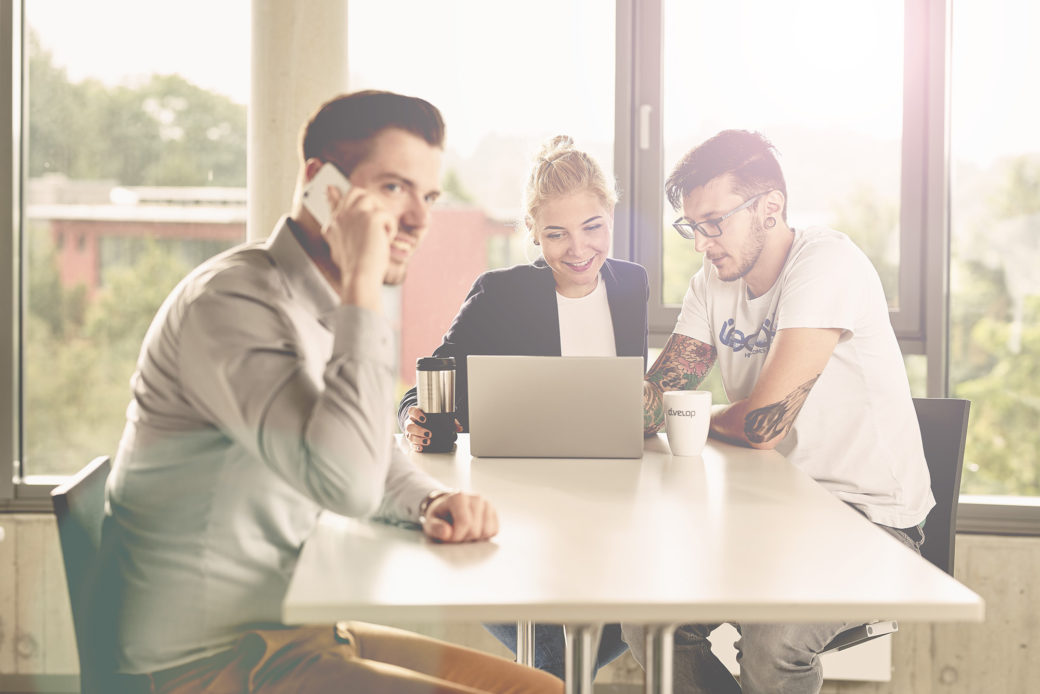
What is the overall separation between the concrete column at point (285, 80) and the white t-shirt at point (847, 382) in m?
1.58

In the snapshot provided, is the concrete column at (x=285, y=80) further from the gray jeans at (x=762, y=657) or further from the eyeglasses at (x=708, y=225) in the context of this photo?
the gray jeans at (x=762, y=657)

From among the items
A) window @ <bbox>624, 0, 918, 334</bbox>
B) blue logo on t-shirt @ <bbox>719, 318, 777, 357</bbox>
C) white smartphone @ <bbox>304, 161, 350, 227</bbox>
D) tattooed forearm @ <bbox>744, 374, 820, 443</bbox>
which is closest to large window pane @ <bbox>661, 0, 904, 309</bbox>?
window @ <bbox>624, 0, 918, 334</bbox>

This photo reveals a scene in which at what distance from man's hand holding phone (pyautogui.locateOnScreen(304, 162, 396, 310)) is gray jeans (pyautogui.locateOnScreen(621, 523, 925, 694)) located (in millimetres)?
977

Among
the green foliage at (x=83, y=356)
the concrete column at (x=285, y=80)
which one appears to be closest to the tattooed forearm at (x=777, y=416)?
the concrete column at (x=285, y=80)

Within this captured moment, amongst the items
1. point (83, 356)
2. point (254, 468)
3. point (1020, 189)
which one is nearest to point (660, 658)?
point (254, 468)

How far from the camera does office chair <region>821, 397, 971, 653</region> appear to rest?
210 centimetres

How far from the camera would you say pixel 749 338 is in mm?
2330

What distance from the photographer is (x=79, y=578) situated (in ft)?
4.27

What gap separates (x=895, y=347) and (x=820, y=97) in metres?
1.20

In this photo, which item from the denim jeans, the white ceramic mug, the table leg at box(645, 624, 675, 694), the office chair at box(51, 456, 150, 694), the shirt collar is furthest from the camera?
the denim jeans

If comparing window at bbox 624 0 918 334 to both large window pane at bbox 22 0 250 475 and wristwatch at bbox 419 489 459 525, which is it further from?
wristwatch at bbox 419 489 459 525

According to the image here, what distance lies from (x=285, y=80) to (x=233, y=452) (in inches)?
78.3

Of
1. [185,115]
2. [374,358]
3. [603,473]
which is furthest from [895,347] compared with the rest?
[185,115]

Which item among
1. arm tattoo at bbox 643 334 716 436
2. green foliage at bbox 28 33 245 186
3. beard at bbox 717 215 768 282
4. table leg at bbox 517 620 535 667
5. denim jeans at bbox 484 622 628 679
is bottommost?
→ denim jeans at bbox 484 622 628 679
